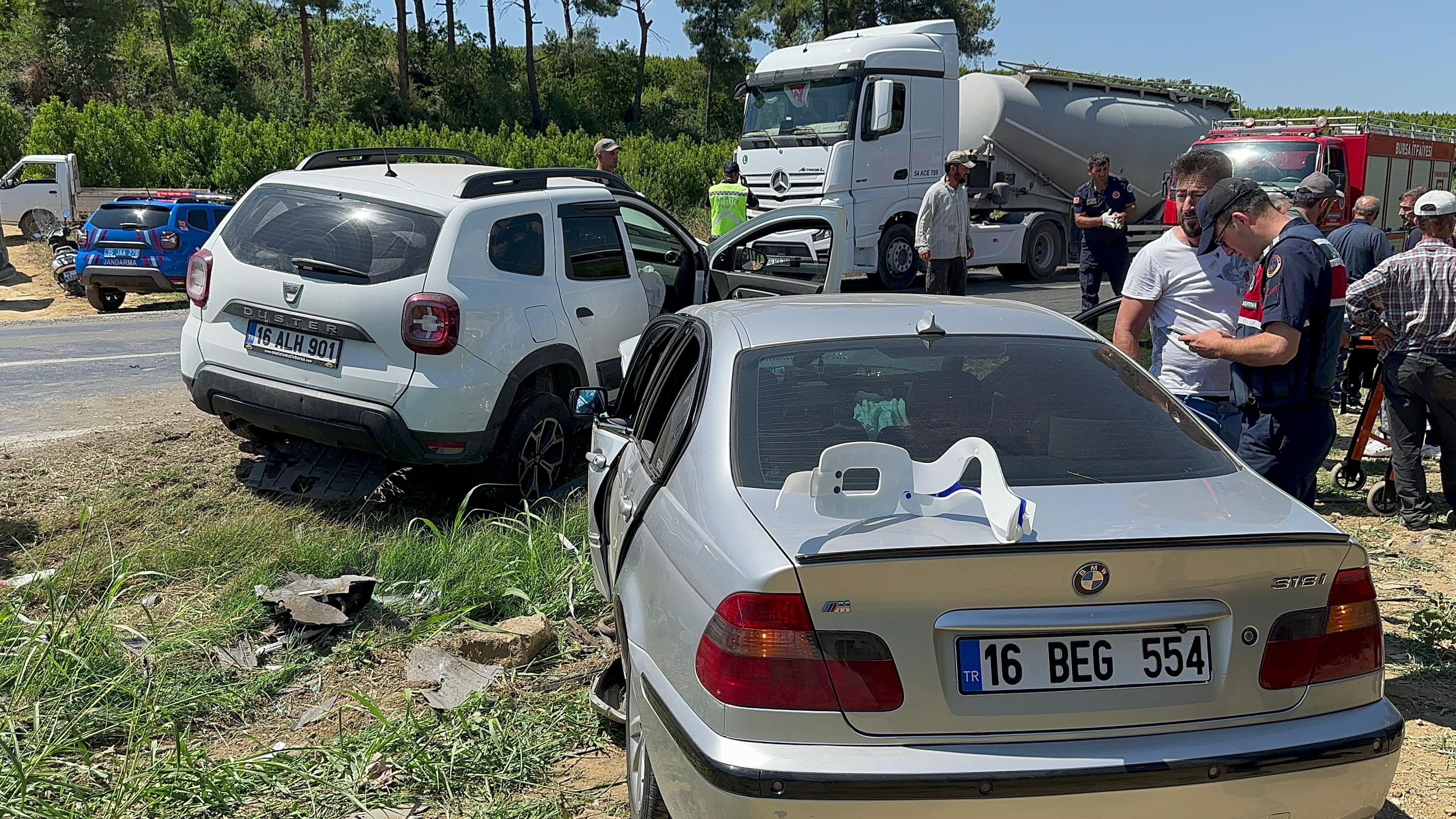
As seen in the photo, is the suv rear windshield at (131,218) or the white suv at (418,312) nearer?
the white suv at (418,312)

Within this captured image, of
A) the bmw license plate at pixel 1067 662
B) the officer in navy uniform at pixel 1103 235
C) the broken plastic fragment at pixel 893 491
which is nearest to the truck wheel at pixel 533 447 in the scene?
the broken plastic fragment at pixel 893 491

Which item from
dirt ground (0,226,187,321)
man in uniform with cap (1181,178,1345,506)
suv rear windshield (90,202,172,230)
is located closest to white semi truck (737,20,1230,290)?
suv rear windshield (90,202,172,230)

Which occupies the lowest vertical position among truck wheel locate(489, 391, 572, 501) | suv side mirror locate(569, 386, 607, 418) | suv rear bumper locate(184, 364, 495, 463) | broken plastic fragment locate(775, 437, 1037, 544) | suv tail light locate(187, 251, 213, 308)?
truck wheel locate(489, 391, 572, 501)

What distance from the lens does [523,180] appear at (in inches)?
254

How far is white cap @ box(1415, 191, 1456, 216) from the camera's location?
20.3ft

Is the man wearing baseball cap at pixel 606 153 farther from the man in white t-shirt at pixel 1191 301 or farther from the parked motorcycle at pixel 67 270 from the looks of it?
the parked motorcycle at pixel 67 270

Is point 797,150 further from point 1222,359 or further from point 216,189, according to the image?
point 216,189

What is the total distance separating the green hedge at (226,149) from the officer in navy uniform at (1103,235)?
551 inches

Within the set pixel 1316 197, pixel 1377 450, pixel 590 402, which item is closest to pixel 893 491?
pixel 590 402

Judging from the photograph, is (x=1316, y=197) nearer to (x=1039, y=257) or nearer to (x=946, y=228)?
(x=946, y=228)

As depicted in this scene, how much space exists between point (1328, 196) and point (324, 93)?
44440 millimetres

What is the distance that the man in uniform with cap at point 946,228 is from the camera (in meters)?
10.4

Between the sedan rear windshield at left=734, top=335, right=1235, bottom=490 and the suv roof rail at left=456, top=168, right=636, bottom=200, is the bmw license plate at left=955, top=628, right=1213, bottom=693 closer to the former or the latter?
the sedan rear windshield at left=734, top=335, right=1235, bottom=490

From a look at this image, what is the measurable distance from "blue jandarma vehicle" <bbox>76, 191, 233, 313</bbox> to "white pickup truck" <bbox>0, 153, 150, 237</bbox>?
5.66 metres
